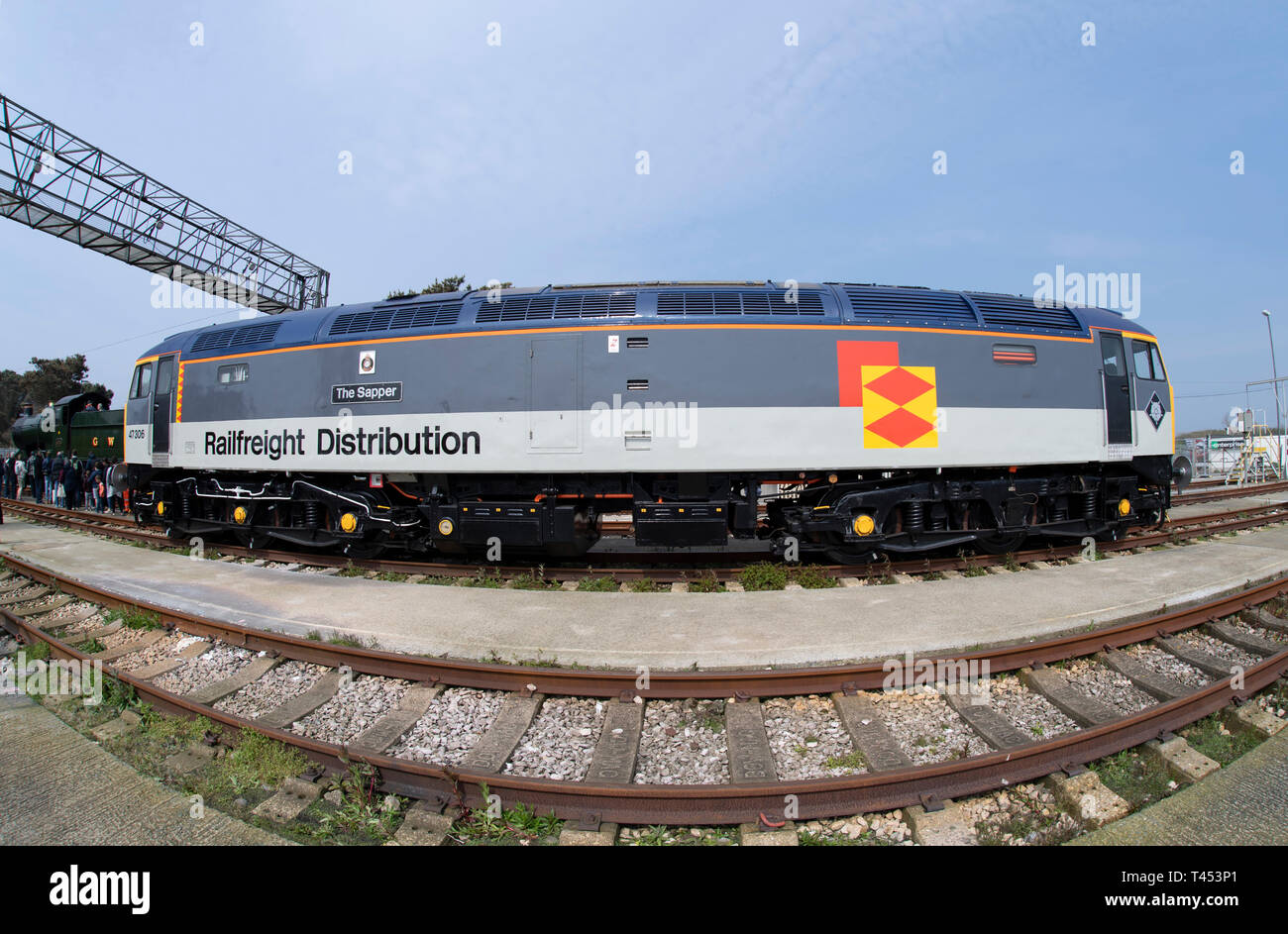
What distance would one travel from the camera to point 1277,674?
4711 millimetres

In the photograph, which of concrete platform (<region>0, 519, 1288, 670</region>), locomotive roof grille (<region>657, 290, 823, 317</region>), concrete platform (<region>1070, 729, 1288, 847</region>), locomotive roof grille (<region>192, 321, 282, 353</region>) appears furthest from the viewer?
locomotive roof grille (<region>192, 321, 282, 353</region>)

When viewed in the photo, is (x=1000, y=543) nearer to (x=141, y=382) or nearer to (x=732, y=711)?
(x=732, y=711)

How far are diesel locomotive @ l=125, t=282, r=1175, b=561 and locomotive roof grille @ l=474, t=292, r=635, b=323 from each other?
3 cm

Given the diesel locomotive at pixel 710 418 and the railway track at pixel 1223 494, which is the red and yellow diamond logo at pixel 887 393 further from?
the railway track at pixel 1223 494

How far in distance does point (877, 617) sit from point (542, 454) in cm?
454

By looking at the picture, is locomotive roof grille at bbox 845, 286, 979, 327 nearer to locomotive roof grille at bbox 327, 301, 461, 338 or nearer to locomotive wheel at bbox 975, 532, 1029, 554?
locomotive wheel at bbox 975, 532, 1029, 554

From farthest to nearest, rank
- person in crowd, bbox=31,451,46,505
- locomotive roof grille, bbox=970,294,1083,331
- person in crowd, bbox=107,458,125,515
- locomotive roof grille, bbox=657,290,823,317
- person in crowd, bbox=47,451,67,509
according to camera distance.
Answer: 1. person in crowd, bbox=31,451,46,505
2. person in crowd, bbox=47,451,67,509
3. person in crowd, bbox=107,458,125,515
4. locomotive roof grille, bbox=970,294,1083,331
5. locomotive roof grille, bbox=657,290,823,317

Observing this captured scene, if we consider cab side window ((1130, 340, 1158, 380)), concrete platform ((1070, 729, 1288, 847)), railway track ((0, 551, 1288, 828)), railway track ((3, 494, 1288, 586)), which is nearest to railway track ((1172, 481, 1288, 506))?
railway track ((3, 494, 1288, 586))

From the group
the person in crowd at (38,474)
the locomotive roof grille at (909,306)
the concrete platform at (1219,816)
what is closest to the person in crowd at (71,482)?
the person in crowd at (38,474)

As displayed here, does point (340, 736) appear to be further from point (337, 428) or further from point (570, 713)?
point (337, 428)

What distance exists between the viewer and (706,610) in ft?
20.8

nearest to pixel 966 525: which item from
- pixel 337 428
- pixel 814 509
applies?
pixel 814 509

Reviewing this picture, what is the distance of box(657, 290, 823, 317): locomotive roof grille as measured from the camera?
7.55m

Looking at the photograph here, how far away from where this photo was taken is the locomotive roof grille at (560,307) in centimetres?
764
